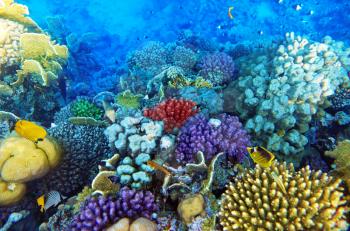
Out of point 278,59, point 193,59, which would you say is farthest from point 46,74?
point 278,59

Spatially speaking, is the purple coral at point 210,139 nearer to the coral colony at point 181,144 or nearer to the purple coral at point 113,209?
the coral colony at point 181,144

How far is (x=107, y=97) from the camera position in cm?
779

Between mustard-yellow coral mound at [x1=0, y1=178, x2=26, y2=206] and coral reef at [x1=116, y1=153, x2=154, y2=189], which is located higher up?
coral reef at [x1=116, y1=153, x2=154, y2=189]

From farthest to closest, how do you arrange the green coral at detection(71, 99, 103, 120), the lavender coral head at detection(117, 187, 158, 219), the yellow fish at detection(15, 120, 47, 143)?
1. the green coral at detection(71, 99, 103, 120)
2. the yellow fish at detection(15, 120, 47, 143)
3. the lavender coral head at detection(117, 187, 158, 219)

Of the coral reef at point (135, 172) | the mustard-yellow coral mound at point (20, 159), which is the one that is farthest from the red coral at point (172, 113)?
the mustard-yellow coral mound at point (20, 159)

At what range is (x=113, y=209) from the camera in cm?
359

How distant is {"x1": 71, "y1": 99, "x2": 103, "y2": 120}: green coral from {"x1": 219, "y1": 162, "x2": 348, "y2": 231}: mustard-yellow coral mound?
15.7 ft

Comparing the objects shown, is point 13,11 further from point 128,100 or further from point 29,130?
point 29,130

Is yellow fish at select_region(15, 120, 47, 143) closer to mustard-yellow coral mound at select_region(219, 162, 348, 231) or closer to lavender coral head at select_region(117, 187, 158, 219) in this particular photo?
lavender coral head at select_region(117, 187, 158, 219)

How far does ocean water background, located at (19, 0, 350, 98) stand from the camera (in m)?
17.5

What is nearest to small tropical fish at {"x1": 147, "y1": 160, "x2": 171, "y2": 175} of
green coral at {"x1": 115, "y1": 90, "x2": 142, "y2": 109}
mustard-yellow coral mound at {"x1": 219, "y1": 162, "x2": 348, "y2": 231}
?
mustard-yellow coral mound at {"x1": 219, "y1": 162, "x2": 348, "y2": 231}

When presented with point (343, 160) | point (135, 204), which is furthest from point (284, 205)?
point (135, 204)

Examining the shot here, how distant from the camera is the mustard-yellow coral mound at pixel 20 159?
429 centimetres

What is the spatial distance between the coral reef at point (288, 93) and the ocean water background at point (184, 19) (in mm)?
10720
